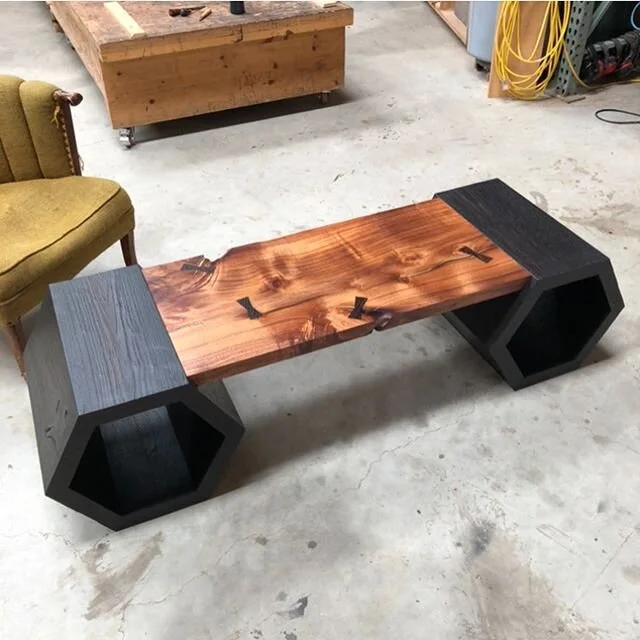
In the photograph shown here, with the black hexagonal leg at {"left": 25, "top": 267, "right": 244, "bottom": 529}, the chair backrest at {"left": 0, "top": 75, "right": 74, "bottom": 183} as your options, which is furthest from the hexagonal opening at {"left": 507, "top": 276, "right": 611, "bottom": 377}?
the chair backrest at {"left": 0, "top": 75, "right": 74, "bottom": 183}

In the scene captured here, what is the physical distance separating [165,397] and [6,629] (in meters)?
0.56

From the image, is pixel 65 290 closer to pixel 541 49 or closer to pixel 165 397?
pixel 165 397

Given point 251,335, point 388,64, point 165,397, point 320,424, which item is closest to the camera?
point 165,397

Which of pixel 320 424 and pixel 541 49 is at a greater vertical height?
pixel 541 49

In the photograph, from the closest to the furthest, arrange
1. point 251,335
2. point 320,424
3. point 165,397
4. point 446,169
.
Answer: point 165,397, point 251,335, point 320,424, point 446,169

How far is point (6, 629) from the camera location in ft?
4.72

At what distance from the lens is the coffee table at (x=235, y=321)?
1488mm

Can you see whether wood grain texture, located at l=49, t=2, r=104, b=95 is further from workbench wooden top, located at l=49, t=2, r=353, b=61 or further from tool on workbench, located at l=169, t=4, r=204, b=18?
tool on workbench, located at l=169, t=4, r=204, b=18

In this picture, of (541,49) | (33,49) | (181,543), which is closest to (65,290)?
(181,543)

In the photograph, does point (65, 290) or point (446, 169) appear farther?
point (446, 169)

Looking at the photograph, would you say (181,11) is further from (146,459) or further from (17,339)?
(146,459)

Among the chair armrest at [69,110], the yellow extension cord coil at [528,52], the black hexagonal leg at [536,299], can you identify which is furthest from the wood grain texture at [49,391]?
the yellow extension cord coil at [528,52]

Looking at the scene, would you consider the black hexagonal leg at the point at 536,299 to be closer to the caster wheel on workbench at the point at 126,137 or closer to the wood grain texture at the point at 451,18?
the caster wheel on workbench at the point at 126,137

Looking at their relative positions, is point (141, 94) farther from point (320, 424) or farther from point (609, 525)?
point (609, 525)
